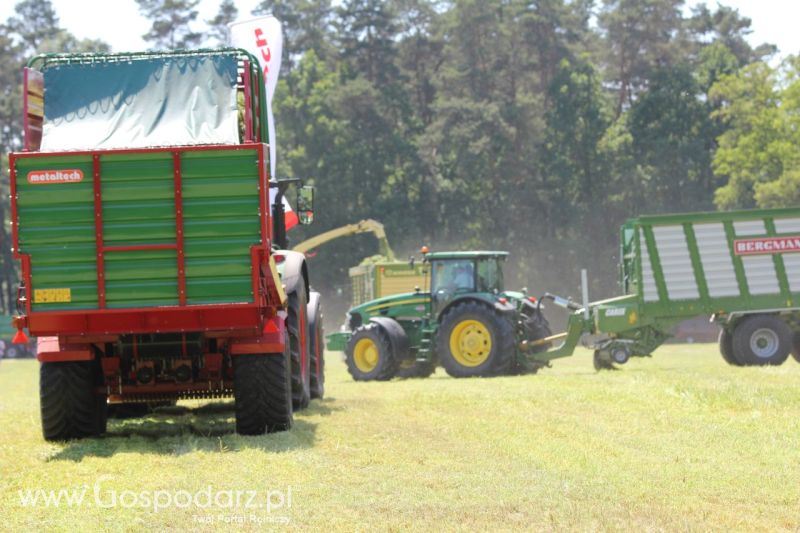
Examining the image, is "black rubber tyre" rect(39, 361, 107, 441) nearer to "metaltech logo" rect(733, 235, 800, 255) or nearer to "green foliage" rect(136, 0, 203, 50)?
"metaltech logo" rect(733, 235, 800, 255)

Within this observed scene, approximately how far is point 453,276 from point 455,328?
1136 millimetres

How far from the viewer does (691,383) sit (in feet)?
55.8

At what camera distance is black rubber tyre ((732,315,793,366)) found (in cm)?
2272

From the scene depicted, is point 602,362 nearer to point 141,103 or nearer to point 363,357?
point 363,357

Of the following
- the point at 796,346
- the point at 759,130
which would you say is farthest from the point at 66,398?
the point at 759,130

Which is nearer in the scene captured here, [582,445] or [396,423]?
[582,445]

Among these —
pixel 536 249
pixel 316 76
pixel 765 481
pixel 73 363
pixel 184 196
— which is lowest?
pixel 765 481

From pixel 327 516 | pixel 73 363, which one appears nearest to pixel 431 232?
pixel 73 363

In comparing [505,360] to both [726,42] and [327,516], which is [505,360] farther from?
[726,42]

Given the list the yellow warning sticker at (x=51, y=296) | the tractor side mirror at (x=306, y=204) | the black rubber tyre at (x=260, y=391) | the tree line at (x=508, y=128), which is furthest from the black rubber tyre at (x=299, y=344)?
the tree line at (x=508, y=128)

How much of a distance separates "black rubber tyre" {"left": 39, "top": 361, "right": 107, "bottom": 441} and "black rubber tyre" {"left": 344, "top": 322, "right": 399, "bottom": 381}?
445 inches

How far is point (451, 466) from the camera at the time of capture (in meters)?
9.81

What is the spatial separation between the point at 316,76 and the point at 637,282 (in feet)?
157

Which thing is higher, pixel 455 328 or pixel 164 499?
pixel 455 328
